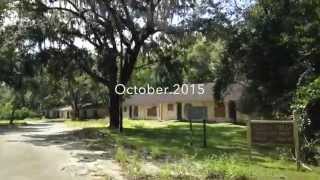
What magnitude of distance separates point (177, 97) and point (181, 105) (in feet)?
4.25

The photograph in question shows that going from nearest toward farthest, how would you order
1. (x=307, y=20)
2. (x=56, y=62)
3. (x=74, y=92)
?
1. (x=307, y=20)
2. (x=56, y=62)
3. (x=74, y=92)

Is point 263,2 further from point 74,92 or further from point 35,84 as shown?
point 74,92

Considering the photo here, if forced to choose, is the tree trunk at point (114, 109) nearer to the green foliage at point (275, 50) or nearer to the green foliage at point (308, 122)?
the green foliage at point (275, 50)

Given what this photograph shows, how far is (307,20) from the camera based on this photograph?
2623 cm

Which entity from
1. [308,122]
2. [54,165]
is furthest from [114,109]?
[54,165]

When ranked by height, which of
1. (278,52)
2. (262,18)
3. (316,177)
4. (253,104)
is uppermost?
(262,18)

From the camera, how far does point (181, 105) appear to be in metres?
64.8

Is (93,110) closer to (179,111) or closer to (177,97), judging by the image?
(179,111)

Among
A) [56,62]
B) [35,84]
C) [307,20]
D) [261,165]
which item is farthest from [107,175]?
[35,84]

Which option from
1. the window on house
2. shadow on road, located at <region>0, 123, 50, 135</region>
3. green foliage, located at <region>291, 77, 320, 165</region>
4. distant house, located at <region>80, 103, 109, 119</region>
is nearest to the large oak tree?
shadow on road, located at <region>0, 123, 50, 135</region>

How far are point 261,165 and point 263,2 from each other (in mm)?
15796

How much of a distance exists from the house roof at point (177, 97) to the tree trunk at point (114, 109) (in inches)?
641

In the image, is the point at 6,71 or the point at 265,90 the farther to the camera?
the point at 6,71

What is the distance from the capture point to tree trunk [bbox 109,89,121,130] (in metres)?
41.9
